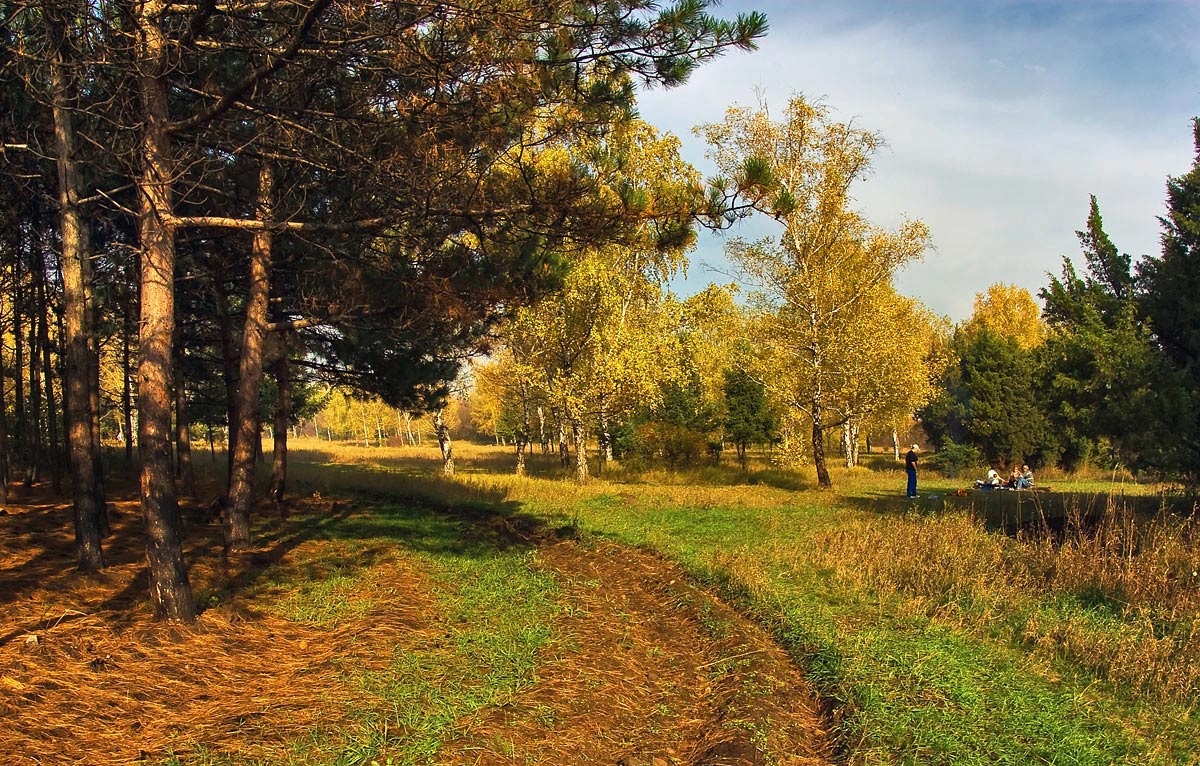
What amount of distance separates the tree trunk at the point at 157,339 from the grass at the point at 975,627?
4814 millimetres

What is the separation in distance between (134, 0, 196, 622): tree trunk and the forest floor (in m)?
0.41

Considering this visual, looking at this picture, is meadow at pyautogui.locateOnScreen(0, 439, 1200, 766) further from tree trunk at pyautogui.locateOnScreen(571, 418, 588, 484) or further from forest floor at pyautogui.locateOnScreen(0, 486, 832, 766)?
tree trunk at pyautogui.locateOnScreen(571, 418, 588, 484)

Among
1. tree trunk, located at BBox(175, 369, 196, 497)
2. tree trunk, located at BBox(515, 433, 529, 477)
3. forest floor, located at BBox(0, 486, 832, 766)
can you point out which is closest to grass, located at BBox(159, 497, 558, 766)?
forest floor, located at BBox(0, 486, 832, 766)

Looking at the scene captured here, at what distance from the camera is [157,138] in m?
5.30

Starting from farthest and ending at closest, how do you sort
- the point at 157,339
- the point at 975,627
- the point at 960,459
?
the point at 960,459, the point at 975,627, the point at 157,339

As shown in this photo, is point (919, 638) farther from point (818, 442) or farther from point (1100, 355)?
point (818, 442)

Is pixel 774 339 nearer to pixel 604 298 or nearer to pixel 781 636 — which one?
pixel 604 298

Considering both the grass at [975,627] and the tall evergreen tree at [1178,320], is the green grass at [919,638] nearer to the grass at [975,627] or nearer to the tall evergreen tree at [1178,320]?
the grass at [975,627]

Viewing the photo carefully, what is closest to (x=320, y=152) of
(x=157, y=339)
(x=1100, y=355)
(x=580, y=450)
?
(x=157, y=339)

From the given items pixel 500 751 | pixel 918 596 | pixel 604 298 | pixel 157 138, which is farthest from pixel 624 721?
pixel 604 298

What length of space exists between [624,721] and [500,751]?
947 millimetres

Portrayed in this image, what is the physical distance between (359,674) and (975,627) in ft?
16.9

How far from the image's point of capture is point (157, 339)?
16.9 ft

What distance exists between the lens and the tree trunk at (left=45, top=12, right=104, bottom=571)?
606 cm
